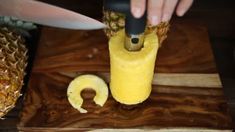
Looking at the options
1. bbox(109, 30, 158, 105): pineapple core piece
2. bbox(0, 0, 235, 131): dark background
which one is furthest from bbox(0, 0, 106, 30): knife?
bbox(0, 0, 235, 131): dark background

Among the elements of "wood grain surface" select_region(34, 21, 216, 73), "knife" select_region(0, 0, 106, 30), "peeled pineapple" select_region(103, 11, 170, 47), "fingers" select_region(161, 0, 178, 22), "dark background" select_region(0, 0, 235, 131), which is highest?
"fingers" select_region(161, 0, 178, 22)

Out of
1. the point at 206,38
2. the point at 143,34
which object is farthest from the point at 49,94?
the point at 206,38

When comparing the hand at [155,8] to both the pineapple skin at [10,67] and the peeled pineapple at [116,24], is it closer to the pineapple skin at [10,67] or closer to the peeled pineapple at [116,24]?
the peeled pineapple at [116,24]

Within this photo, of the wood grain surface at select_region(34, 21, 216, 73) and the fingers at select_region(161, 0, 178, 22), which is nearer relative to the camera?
the fingers at select_region(161, 0, 178, 22)

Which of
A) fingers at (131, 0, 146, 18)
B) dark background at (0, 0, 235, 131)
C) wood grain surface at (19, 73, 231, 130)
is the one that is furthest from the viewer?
dark background at (0, 0, 235, 131)

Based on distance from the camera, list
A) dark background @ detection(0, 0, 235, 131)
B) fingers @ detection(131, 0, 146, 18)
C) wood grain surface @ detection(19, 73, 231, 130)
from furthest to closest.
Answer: dark background @ detection(0, 0, 235, 131)
wood grain surface @ detection(19, 73, 231, 130)
fingers @ detection(131, 0, 146, 18)

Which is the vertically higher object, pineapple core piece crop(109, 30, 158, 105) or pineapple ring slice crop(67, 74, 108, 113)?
pineapple core piece crop(109, 30, 158, 105)

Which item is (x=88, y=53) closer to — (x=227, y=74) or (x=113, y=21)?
(x=113, y=21)

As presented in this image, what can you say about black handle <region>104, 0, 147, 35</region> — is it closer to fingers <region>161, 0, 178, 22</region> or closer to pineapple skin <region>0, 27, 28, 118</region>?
fingers <region>161, 0, 178, 22</region>

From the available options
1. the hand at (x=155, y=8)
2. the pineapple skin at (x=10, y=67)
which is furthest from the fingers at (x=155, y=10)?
the pineapple skin at (x=10, y=67)
